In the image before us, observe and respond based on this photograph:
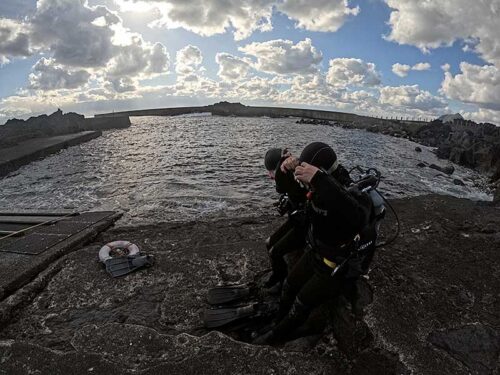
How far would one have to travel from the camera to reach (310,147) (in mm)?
3748

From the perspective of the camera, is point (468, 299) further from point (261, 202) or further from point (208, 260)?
point (261, 202)

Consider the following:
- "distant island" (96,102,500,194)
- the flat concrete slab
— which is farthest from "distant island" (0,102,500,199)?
the flat concrete slab

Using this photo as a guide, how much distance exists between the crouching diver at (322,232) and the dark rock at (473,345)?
116cm

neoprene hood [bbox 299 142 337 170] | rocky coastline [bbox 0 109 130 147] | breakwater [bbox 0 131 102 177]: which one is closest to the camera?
neoprene hood [bbox 299 142 337 170]

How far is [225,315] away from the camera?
4.06m

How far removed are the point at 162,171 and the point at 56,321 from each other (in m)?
14.9

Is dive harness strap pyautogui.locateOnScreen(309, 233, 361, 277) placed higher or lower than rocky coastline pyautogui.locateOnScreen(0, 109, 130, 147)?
lower

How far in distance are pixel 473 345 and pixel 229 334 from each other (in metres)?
2.59

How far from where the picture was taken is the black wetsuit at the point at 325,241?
9.88ft

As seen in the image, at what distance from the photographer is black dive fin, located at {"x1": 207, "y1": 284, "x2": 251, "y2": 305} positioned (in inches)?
173

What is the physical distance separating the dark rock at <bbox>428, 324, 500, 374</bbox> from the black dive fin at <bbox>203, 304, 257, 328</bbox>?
2.01m

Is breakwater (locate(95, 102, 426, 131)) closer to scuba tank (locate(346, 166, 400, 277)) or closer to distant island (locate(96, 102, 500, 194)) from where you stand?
distant island (locate(96, 102, 500, 194))

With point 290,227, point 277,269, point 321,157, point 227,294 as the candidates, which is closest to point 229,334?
point 227,294

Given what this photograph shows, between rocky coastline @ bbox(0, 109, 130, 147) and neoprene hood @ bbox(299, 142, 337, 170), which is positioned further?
rocky coastline @ bbox(0, 109, 130, 147)
